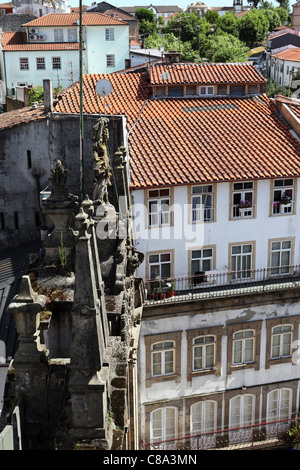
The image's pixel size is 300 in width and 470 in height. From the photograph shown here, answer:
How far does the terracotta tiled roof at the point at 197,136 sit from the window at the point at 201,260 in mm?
3124

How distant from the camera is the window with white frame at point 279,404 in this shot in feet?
85.1

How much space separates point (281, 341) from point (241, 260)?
150 inches

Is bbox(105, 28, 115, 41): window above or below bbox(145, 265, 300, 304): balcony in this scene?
above

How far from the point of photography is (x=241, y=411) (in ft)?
84.4

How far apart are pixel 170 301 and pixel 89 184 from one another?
6631mm

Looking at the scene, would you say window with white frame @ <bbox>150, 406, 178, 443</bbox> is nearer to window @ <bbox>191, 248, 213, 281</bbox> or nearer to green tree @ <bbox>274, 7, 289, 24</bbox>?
window @ <bbox>191, 248, 213, 281</bbox>

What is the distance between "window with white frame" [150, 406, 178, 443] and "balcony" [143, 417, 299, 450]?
0.27 metres

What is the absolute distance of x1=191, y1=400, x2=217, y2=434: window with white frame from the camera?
25.2 meters

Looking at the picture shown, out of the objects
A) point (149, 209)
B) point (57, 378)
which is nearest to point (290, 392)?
point (149, 209)

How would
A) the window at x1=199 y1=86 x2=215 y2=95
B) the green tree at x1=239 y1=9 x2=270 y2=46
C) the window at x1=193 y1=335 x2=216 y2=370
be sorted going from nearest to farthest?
the window at x1=193 y1=335 x2=216 y2=370 < the window at x1=199 y1=86 x2=215 y2=95 < the green tree at x1=239 y1=9 x2=270 y2=46

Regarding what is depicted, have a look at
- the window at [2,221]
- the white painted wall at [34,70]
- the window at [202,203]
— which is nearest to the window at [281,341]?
the window at [202,203]

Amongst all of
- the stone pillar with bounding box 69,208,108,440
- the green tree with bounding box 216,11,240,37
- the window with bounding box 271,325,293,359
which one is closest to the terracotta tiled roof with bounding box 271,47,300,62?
the green tree with bounding box 216,11,240,37

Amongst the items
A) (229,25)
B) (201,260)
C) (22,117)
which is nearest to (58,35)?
(22,117)

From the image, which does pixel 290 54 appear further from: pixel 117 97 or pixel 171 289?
pixel 171 289
